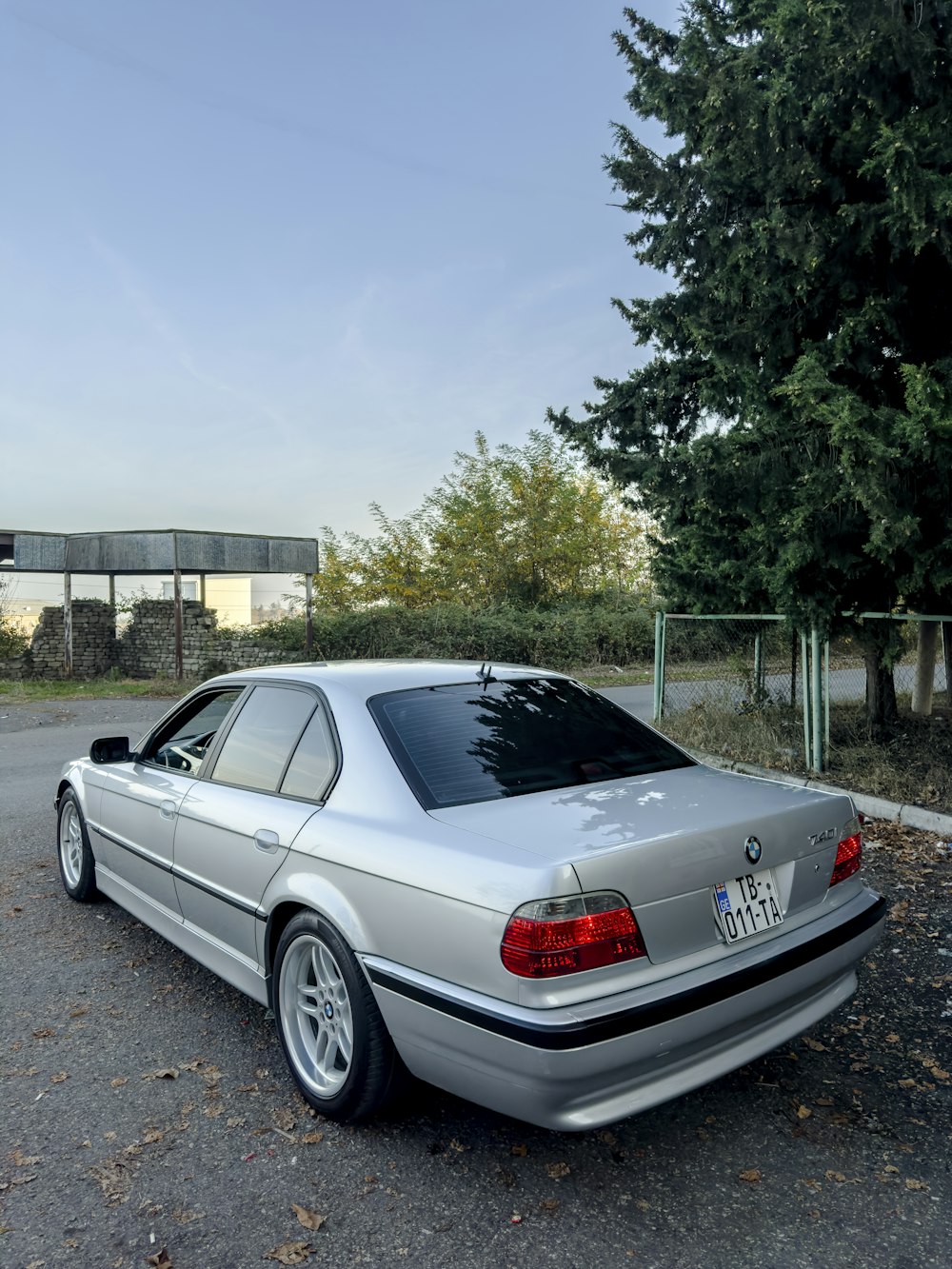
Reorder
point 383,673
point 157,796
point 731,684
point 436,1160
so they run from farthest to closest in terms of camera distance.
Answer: point 731,684, point 157,796, point 383,673, point 436,1160

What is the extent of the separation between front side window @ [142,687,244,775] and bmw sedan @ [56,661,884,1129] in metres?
0.25

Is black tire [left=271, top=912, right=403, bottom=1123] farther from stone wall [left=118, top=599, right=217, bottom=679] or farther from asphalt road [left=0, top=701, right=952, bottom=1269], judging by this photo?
stone wall [left=118, top=599, right=217, bottom=679]

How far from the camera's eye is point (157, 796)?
13.7 feet

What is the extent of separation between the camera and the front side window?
4.29m

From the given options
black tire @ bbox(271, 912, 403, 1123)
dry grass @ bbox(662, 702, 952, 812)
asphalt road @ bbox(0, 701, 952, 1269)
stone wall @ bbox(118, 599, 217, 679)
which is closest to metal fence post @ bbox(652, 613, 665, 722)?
dry grass @ bbox(662, 702, 952, 812)

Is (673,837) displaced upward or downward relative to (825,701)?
upward

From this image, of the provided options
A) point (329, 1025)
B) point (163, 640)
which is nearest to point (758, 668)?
point (329, 1025)

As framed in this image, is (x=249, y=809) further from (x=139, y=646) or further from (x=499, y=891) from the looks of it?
(x=139, y=646)

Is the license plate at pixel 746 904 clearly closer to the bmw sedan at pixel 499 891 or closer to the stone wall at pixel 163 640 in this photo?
the bmw sedan at pixel 499 891

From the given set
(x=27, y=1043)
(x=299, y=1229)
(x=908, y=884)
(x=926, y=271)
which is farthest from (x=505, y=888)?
(x=926, y=271)

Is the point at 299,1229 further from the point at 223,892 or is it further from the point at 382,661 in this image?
the point at 382,661

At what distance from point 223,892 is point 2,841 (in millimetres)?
4263

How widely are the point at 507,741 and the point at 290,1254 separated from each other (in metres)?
1.67

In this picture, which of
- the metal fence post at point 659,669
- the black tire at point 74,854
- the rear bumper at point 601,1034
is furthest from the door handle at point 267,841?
the metal fence post at point 659,669
